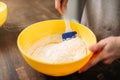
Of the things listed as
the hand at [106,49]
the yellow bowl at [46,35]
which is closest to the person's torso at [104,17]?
the yellow bowl at [46,35]

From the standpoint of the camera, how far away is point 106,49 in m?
0.67

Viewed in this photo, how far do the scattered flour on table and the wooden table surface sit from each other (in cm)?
7

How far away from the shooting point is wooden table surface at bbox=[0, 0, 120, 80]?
0.73 meters

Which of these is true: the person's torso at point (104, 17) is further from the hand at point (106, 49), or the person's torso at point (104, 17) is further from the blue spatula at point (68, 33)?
the hand at point (106, 49)

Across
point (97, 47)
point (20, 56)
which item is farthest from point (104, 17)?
point (20, 56)

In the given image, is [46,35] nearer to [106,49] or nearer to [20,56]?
[20,56]

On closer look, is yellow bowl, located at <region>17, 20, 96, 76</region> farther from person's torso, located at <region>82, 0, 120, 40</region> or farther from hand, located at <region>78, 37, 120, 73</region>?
person's torso, located at <region>82, 0, 120, 40</region>

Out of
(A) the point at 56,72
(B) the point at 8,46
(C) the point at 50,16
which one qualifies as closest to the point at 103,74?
(A) the point at 56,72

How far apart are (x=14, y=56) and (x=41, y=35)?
15cm

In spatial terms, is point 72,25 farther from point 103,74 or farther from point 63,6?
point 103,74

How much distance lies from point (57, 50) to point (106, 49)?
188 millimetres

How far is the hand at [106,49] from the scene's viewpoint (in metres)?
0.66

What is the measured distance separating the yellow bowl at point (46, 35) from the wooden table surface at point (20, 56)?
0.07m

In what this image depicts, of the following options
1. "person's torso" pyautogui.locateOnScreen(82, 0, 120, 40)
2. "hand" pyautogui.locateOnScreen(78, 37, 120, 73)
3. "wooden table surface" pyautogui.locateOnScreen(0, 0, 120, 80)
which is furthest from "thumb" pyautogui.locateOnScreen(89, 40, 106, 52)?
"person's torso" pyautogui.locateOnScreen(82, 0, 120, 40)
